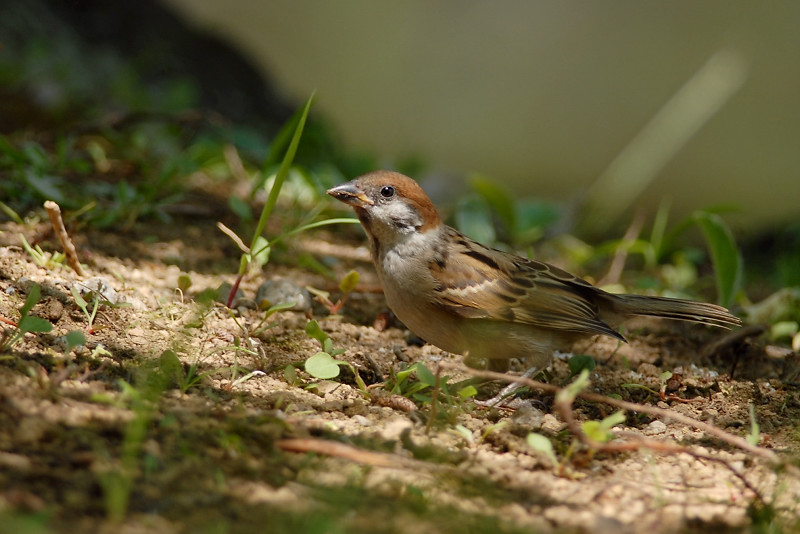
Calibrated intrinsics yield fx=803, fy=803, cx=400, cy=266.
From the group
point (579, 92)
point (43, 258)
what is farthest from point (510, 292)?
point (579, 92)

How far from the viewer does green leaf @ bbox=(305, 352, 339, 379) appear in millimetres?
3354

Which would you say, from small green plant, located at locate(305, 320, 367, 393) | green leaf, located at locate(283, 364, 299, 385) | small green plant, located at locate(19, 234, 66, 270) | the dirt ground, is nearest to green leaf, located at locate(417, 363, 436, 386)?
the dirt ground

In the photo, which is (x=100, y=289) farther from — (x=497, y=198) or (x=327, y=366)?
(x=497, y=198)

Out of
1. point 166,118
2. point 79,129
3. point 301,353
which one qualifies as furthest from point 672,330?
point 79,129

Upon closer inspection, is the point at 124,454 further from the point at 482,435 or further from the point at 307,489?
the point at 482,435

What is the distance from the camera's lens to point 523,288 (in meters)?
4.17

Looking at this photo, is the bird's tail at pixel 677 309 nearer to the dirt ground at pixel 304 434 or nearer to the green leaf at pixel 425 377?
the dirt ground at pixel 304 434

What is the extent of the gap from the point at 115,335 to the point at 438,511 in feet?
5.62

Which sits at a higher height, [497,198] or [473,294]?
[497,198]

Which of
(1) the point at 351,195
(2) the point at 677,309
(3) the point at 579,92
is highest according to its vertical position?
→ (3) the point at 579,92

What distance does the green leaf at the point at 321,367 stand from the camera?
3354 millimetres

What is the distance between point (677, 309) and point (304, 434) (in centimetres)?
218

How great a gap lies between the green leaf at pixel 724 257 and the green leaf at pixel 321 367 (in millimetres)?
2604

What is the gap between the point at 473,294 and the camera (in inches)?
159
